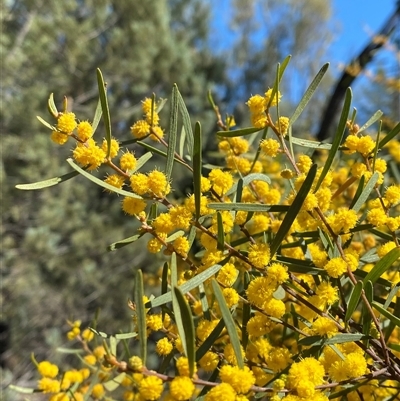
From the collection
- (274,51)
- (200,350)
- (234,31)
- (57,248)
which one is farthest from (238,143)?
(234,31)

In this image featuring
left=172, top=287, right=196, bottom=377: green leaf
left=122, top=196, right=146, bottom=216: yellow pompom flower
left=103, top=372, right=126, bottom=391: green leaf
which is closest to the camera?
left=172, top=287, right=196, bottom=377: green leaf

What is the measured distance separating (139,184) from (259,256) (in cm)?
12

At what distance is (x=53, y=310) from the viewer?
2.69 metres

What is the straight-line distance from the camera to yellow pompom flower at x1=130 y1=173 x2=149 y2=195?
0.36 metres

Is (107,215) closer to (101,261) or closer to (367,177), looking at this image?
(101,261)

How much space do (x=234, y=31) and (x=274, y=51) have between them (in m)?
0.62

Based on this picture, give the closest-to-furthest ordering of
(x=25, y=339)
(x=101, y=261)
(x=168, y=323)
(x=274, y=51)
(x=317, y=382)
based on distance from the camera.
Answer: (x=317, y=382)
(x=168, y=323)
(x=25, y=339)
(x=101, y=261)
(x=274, y=51)

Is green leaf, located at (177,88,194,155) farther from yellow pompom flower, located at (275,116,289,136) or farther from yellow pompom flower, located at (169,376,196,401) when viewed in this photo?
yellow pompom flower, located at (169,376,196,401)

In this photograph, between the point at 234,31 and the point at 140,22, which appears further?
the point at 234,31

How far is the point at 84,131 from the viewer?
378mm

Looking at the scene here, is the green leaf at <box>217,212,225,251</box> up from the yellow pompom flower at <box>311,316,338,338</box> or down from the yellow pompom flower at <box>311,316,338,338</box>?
up

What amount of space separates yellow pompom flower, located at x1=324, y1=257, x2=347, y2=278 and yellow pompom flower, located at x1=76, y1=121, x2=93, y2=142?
0.81ft

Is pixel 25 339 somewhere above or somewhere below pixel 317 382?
below

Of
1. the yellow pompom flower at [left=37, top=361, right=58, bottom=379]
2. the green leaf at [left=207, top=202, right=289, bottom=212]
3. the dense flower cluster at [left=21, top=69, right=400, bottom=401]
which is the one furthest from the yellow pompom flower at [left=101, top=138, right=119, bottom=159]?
the yellow pompom flower at [left=37, top=361, right=58, bottom=379]
